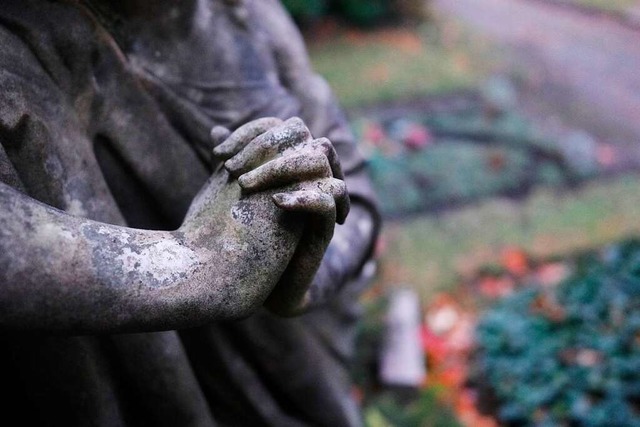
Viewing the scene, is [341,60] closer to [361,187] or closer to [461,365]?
[461,365]

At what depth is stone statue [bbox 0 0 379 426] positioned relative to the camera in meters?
0.95

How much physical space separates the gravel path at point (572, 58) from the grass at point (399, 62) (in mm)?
371

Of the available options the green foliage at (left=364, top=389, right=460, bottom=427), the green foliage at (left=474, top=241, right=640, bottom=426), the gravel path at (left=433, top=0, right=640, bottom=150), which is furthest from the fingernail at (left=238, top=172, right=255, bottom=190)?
the gravel path at (left=433, top=0, right=640, bottom=150)

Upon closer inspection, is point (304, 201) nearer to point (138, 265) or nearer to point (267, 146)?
point (267, 146)

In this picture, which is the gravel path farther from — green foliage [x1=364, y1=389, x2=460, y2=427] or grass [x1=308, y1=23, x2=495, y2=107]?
green foliage [x1=364, y1=389, x2=460, y2=427]

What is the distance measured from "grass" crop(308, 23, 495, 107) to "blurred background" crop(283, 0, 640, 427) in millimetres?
21

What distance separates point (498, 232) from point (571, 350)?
0.98 meters

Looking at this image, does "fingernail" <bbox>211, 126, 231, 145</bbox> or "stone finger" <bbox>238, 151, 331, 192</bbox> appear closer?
"stone finger" <bbox>238, 151, 331, 192</bbox>

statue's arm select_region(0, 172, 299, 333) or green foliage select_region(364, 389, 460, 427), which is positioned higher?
statue's arm select_region(0, 172, 299, 333)

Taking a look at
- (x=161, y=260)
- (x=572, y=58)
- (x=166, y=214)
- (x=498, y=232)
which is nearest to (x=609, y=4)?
(x=572, y=58)

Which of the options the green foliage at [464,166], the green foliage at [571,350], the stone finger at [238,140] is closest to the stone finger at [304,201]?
the stone finger at [238,140]

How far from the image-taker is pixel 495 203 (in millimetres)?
4113

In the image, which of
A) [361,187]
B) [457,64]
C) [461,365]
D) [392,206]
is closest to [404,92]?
[457,64]

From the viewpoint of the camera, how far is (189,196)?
4.35ft
